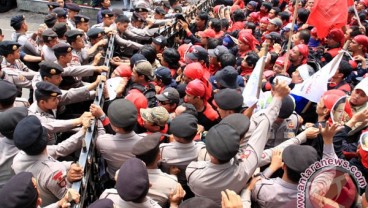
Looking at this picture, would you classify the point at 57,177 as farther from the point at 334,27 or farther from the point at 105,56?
the point at 334,27

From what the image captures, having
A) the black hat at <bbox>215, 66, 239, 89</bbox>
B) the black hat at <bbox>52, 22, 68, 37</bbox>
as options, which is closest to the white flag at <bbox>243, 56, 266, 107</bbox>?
the black hat at <bbox>215, 66, 239, 89</bbox>

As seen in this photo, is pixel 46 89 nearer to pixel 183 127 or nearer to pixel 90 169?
pixel 90 169

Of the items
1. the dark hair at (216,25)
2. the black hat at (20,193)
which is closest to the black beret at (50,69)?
the black hat at (20,193)

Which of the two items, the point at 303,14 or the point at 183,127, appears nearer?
the point at 183,127

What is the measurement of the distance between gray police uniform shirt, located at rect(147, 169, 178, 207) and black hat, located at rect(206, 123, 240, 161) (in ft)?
1.73

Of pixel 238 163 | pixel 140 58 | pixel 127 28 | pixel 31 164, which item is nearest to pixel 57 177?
pixel 31 164

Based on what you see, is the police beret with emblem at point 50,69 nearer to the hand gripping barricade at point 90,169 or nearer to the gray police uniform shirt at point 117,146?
the hand gripping barricade at point 90,169

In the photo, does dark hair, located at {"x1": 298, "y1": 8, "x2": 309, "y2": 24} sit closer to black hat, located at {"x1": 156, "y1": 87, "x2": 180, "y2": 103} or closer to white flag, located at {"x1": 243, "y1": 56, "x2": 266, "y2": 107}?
white flag, located at {"x1": 243, "y1": 56, "x2": 266, "y2": 107}

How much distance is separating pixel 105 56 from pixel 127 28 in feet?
4.15

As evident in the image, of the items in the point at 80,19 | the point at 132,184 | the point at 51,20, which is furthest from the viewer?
the point at 80,19

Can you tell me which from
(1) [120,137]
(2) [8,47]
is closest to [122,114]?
(1) [120,137]

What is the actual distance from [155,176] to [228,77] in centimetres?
232

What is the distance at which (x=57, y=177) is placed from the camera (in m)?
3.25

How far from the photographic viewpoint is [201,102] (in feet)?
15.9
